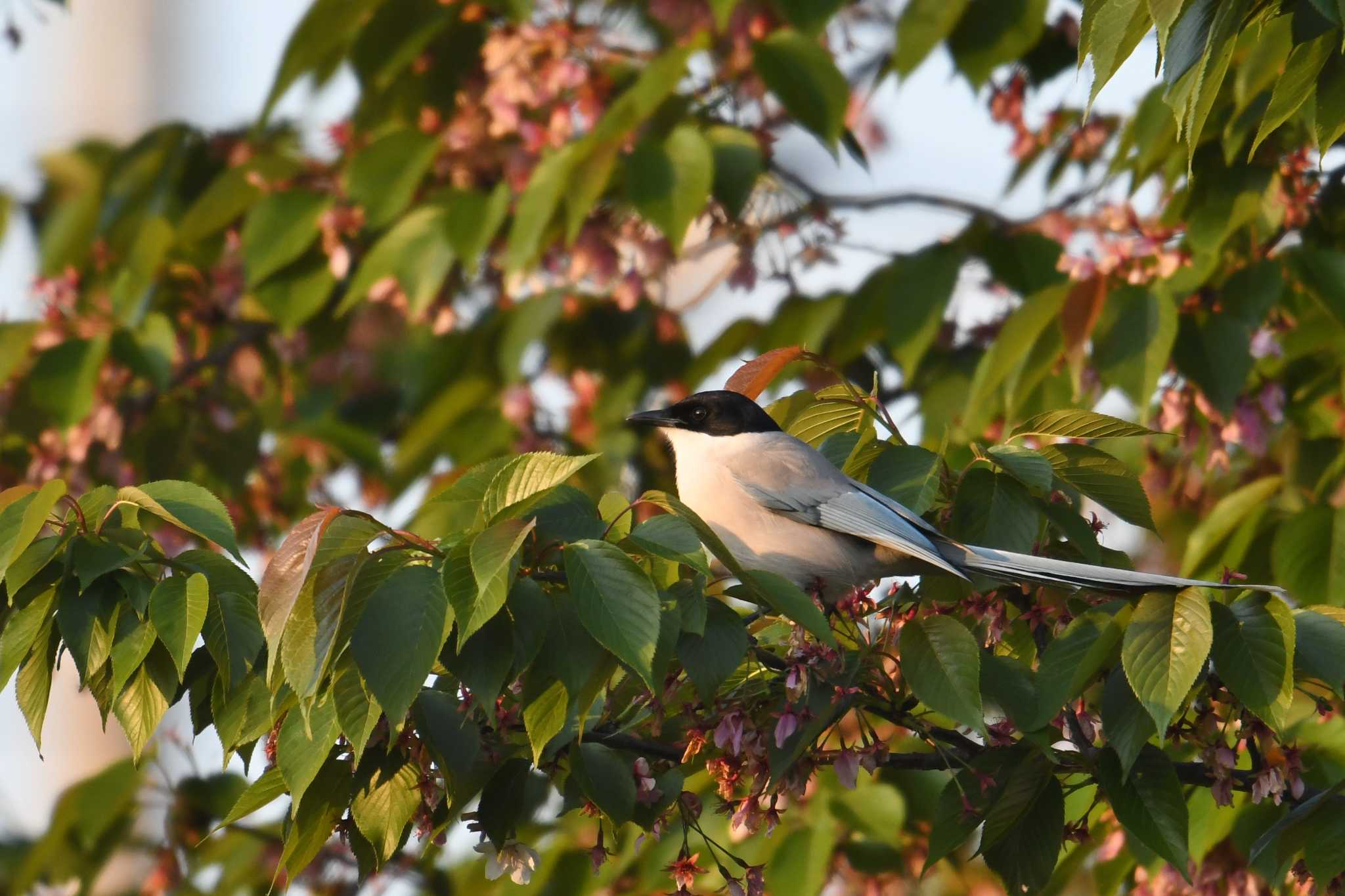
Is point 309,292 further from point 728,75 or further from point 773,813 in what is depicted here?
point 773,813

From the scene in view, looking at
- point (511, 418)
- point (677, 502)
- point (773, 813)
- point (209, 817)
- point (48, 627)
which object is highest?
point (677, 502)

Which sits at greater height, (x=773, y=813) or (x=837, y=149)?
(x=837, y=149)

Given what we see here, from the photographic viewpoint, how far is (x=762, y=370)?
11.3 ft

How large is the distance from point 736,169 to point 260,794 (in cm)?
291

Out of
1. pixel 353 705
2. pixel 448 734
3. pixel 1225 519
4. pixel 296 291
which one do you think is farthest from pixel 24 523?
pixel 296 291

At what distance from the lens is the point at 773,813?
288 cm

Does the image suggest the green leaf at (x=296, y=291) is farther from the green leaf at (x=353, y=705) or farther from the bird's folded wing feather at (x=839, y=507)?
the green leaf at (x=353, y=705)

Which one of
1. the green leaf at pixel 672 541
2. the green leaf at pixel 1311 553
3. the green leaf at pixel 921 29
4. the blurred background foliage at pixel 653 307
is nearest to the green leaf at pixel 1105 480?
the blurred background foliage at pixel 653 307

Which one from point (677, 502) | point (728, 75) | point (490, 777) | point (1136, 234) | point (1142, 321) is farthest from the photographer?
point (728, 75)

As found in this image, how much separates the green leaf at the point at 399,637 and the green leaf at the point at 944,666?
787mm

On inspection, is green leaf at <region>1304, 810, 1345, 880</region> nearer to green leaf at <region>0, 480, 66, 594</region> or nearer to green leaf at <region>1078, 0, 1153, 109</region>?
green leaf at <region>1078, 0, 1153, 109</region>

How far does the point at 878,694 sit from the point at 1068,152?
391cm

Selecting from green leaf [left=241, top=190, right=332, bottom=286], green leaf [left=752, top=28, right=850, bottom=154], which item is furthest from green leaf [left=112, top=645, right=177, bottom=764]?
green leaf [left=241, top=190, right=332, bottom=286]

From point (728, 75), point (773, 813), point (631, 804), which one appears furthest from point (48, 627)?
point (728, 75)
